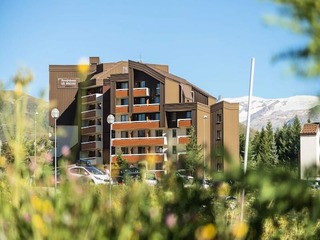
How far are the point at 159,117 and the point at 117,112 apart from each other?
134 inches

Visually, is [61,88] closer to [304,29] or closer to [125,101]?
[125,101]

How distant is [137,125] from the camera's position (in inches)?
1826

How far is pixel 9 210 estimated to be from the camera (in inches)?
89.2

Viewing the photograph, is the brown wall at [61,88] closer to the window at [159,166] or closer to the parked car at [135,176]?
the parked car at [135,176]

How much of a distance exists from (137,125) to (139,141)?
1254mm

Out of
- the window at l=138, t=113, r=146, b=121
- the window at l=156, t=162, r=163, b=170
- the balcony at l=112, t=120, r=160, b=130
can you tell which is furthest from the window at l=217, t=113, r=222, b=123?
the window at l=156, t=162, r=163, b=170

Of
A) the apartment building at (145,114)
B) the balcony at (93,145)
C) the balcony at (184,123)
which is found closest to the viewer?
the balcony at (184,123)

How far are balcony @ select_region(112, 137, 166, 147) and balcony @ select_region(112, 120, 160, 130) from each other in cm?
86

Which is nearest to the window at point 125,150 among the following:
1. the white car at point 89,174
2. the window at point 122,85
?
the window at point 122,85

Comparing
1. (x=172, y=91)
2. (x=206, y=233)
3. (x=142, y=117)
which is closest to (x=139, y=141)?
(x=142, y=117)

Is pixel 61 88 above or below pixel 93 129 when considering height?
above

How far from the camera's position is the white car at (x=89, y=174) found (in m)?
2.66

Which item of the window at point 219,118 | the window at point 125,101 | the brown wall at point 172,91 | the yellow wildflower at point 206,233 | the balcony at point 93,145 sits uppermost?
the brown wall at point 172,91

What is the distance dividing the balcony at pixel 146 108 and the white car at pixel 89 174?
42.4 m
